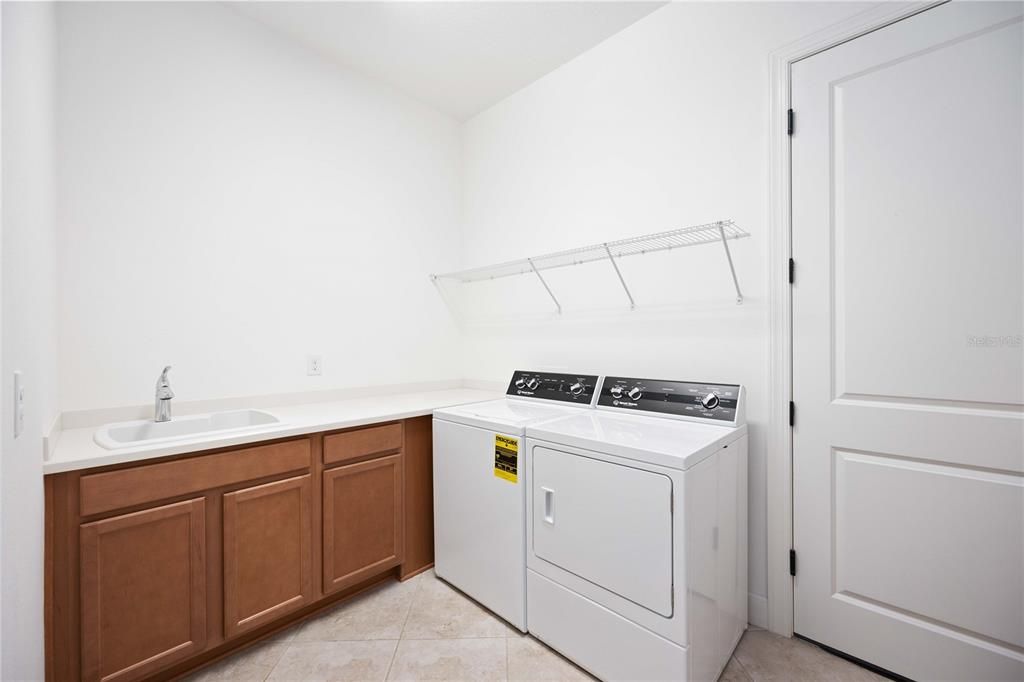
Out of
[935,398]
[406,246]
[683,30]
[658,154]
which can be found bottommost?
[935,398]

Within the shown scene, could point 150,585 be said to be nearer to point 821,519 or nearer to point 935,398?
point 821,519

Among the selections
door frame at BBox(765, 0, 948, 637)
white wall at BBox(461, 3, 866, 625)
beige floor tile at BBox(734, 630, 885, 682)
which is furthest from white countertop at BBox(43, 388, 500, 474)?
beige floor tile at BBox(734, 630, 885, 682)

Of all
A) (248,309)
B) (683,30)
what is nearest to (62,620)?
(248,309)

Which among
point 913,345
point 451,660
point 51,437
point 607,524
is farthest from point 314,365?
point 913,345

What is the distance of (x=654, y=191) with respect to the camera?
2.15 metres

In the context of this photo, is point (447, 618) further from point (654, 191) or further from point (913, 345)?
point (654, 191)

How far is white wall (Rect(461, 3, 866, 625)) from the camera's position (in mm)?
1836

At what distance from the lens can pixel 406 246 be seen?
2.87 metres

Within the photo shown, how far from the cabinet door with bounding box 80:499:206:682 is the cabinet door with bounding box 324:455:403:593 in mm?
457

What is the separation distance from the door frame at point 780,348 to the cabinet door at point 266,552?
74.4 inches

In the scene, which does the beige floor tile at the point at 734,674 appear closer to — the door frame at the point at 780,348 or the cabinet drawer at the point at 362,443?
the door frame at the point at 780,348

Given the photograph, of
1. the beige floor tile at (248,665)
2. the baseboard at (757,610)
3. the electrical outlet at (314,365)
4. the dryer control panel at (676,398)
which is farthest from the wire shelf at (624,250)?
the beige floor tile at (248,665)

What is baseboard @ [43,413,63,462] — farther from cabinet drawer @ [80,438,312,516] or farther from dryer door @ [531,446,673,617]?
dryer door @ [531,446,673,617]

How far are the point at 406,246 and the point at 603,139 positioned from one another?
1.36 meters
